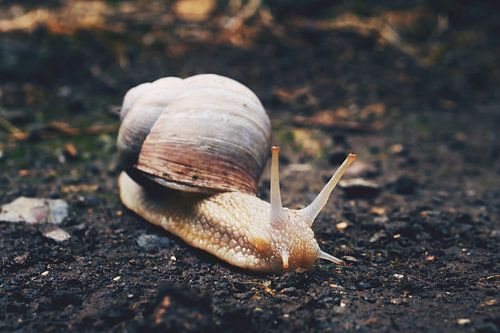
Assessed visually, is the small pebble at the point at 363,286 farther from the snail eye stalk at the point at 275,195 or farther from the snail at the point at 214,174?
the snail eye stalk at the point at 275,195

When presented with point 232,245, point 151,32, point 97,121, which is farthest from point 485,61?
point 232,245

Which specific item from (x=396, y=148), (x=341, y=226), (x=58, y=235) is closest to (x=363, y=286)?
(x=341, y=226)

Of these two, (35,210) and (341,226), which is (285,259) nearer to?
(341,226)

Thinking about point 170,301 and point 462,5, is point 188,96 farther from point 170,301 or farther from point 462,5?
point 462,5

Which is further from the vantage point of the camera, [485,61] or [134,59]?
[485,61]

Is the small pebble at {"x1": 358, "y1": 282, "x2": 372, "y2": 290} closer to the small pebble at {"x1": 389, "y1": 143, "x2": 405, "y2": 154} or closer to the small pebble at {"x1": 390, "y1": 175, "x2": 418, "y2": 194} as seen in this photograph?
the small pebble at {"x1": 390, "y1": 175, "x2": 418, "y2": 194}

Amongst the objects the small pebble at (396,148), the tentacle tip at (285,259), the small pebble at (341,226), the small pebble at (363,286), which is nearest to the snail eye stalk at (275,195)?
the tentacle tip at (285,259)

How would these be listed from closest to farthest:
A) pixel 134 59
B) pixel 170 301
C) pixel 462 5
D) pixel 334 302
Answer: pixel 170 301 → pixel 334 302 → pixel 134 59 → pixel 462 5
